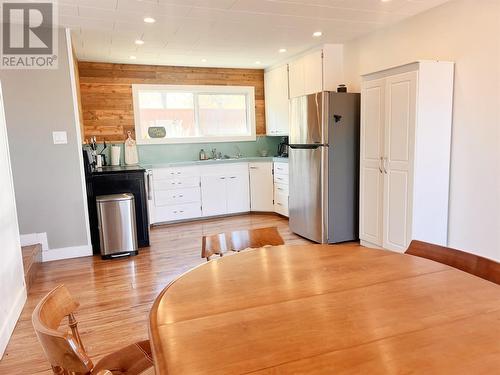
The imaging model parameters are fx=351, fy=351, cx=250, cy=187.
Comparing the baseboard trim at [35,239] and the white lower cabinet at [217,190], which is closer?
the baseboard trim at [35,239]

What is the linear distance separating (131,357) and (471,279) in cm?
125

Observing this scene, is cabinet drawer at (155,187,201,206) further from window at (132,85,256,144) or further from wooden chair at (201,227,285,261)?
wooden chair at (201,227,285,261)

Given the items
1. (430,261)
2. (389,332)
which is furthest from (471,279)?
(389,332)

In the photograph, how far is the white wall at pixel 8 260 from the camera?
2275 millimetres

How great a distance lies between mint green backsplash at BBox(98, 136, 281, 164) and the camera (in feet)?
18.2

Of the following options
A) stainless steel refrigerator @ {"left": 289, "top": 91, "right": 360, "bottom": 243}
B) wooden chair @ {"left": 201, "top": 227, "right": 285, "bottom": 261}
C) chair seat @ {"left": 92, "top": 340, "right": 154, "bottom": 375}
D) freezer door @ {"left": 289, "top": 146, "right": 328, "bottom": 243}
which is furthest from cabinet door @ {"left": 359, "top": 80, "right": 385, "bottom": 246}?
chair seat @ {"left": 92, "top": 340, "right": 154, "bottom": 375}

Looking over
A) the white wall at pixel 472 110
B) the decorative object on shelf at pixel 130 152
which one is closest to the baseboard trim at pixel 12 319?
the decorative object on shelf at pixel 130 152

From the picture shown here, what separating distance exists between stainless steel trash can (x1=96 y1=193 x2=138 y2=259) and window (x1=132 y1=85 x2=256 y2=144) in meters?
1.90

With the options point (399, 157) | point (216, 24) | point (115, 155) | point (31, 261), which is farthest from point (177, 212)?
point (399, 157)

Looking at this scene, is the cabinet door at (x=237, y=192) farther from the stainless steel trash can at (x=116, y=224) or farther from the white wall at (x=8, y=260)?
the white wall at (x=8, y=260)

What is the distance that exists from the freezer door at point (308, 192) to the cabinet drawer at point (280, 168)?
717 millimetres

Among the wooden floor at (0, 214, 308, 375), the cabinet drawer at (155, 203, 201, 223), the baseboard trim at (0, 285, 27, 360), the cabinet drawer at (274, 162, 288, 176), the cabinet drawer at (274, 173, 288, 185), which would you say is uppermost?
the cabinet drawer at (274, 162, 288, 176)

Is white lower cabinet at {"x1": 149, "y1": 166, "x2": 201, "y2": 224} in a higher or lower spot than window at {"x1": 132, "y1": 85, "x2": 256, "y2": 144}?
lower

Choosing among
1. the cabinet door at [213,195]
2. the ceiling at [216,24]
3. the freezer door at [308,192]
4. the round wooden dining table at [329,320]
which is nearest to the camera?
the round wooden dining table at [329,320]
